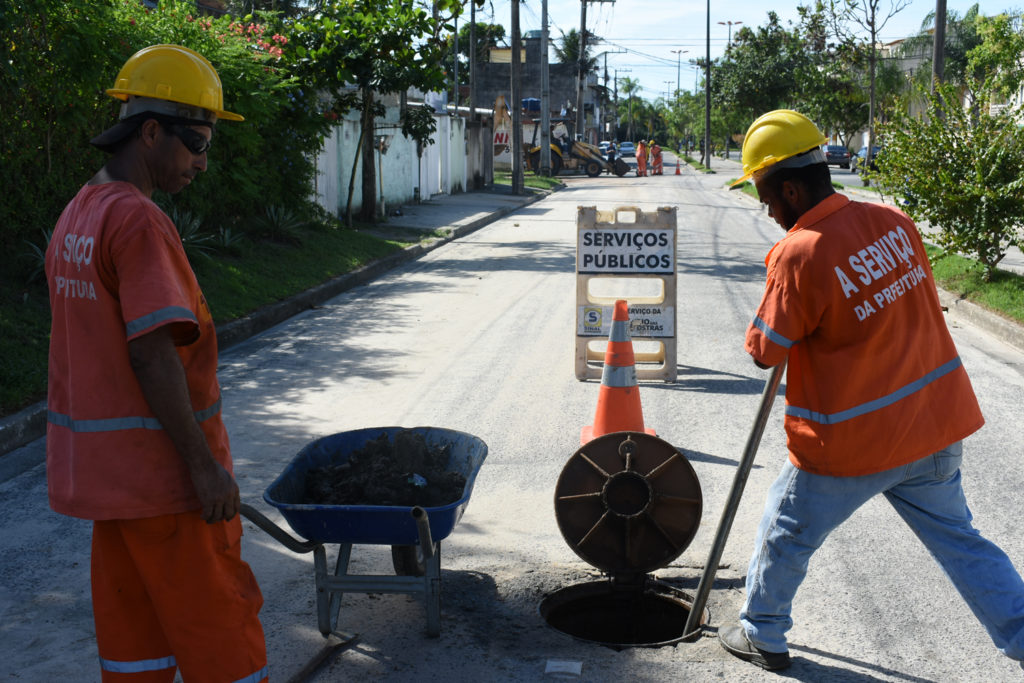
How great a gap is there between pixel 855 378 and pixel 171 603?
2162mm

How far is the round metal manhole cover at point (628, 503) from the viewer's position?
430 cm

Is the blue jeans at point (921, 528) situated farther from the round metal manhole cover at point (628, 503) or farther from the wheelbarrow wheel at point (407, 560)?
the wheelbarrow wheel at point (407, 560)

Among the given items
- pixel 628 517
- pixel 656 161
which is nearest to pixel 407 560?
pixel 628 517

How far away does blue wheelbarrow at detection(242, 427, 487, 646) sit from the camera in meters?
3.54

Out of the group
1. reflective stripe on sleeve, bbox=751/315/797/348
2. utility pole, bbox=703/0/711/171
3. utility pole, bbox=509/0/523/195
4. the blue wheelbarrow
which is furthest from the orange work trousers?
utility pole, bbox=703/0/711/171

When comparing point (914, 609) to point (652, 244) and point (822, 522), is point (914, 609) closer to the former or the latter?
point (822, 522)

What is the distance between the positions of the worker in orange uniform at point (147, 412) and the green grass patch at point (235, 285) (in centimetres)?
451

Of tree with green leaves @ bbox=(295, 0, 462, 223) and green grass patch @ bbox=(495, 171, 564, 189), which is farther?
green grass patch @ bbox=(495, 171, 564, 189)

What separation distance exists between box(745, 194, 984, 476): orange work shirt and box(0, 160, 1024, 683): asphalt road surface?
912mm

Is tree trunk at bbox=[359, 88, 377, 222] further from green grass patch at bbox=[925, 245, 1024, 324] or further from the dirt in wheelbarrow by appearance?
the dirt in wheelbarrow

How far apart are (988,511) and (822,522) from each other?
7.71 feet

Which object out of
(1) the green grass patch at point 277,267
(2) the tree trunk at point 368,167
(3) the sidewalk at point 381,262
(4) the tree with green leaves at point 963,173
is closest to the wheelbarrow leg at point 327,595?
(3) the sidewalk at point 381,262

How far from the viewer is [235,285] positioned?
11.2 meters

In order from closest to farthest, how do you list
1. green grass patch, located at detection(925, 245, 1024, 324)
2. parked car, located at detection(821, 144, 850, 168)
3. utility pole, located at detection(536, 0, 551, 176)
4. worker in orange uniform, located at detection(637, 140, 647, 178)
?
green grass patch, located at detection(925, 245, 1024, 324)
utility pole, located at detection(536, 0, 551, 176)
worker in orange uniform, located at detection(637, 140, 647, 178)
parked car, located at detection(821, 144, 850, 168)
